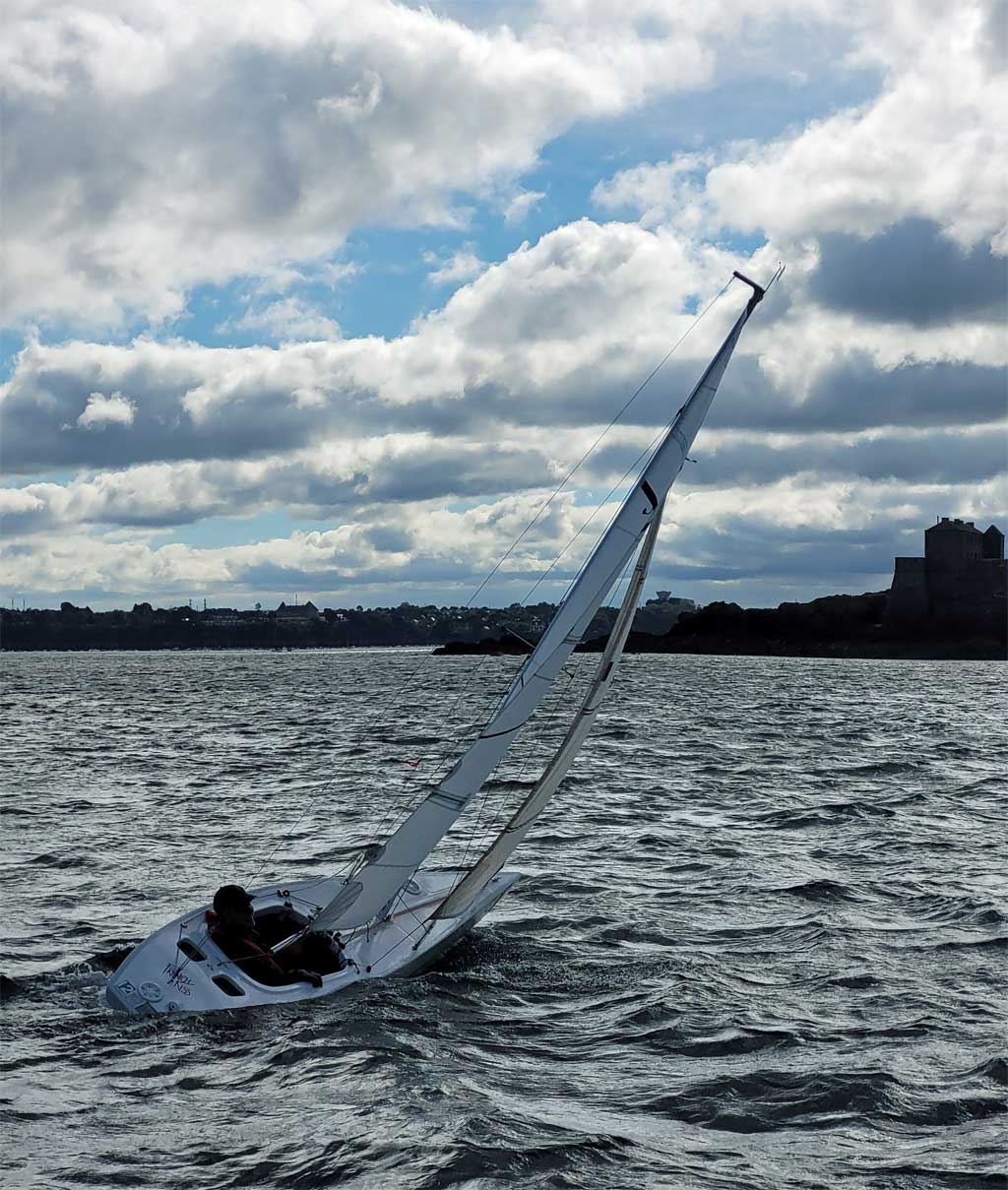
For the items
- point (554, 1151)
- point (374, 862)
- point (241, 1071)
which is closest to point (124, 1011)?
point (241, 1071)

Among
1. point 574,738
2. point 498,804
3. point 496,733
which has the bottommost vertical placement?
point 498,804

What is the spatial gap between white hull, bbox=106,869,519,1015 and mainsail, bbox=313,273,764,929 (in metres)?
0.74

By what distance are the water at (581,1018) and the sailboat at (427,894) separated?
0.36 meters

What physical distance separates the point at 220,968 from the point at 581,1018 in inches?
157

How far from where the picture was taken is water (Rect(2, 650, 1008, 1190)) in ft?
32.4

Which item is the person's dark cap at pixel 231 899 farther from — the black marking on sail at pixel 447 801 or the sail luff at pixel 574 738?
the sail luff at pixel 574 738

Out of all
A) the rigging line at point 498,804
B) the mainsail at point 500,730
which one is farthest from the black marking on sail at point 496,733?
the rigging line at point 498,804

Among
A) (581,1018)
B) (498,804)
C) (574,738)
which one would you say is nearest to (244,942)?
(581,1018)

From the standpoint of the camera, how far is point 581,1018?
13.4m

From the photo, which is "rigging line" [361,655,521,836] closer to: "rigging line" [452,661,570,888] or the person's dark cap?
"rigging line" [452,661,570,888]

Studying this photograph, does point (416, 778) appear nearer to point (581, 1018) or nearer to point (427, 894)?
point (427, 894)

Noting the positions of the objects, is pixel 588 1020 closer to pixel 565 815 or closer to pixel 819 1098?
pixel 819 1098

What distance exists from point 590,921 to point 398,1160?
7.99 meters

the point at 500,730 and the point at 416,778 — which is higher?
the point at 500,730
